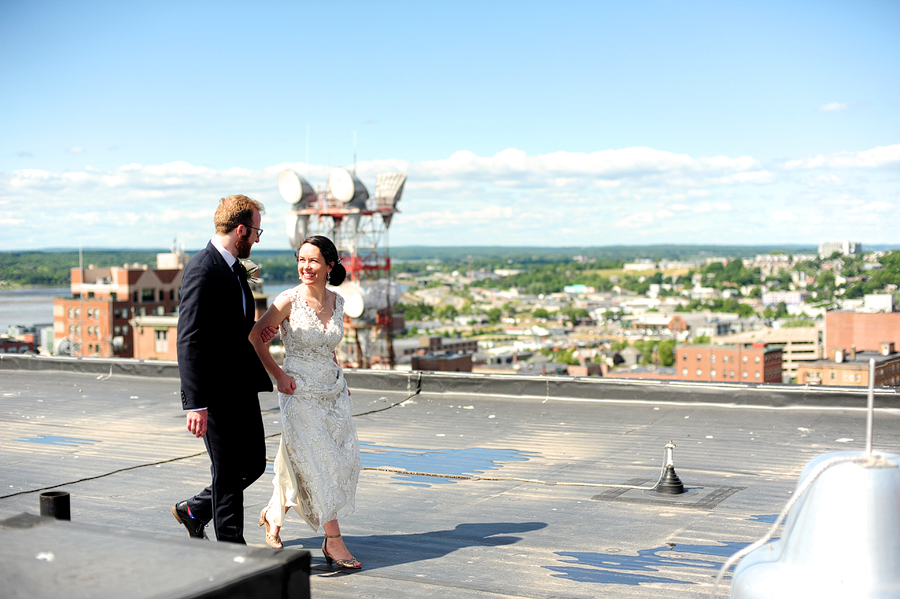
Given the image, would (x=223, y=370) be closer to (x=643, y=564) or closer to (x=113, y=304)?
(x=643, y=564)

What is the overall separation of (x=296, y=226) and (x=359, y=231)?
3.52m

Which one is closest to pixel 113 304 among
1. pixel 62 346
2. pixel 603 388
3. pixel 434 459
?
pixel 62 346

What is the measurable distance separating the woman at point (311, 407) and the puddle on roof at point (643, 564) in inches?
39.9

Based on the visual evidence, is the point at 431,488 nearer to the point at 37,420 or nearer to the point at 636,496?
the point at 636,496

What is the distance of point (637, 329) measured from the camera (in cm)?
15575

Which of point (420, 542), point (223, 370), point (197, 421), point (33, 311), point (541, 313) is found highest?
point (223, 370)

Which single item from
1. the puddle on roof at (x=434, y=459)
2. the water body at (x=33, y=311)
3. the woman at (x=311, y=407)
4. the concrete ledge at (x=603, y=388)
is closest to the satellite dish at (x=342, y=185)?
the concrete ledge at (x=603, y=388)

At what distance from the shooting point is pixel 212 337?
3.58 meters

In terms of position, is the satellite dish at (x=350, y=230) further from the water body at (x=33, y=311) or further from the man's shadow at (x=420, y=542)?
Result: the water body at (x=33, y=311)

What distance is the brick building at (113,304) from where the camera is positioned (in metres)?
67.5

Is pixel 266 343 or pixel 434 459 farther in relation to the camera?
pixel 434 459

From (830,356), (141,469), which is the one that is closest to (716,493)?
(141,469)

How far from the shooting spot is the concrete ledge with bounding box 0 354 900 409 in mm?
7898

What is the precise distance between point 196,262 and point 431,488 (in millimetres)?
2245
